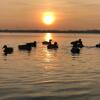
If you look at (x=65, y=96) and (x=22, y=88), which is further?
(x=22, y=88)

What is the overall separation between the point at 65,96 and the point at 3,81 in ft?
19.4

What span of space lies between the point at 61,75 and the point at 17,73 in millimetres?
3415

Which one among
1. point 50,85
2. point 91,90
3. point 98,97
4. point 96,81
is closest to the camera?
point 98,97

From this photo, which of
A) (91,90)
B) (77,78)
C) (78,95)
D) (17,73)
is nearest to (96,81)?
(77,78)

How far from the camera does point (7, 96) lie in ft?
66.0

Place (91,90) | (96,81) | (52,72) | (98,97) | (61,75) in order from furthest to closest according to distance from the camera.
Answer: (52,72), (61,75), (96,81), (91,90), (98,97)

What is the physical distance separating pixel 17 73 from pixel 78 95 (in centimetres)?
947

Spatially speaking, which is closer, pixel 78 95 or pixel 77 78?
pixel 78 95

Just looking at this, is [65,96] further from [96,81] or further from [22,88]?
[96,81]

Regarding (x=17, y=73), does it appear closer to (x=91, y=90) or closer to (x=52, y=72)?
(x=52, y=72)

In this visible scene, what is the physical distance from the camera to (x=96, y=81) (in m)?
25.2

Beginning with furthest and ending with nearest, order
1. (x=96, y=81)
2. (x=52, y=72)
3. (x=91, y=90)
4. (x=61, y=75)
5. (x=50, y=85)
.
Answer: (x=52, y=72), (x=61, y=75), (x=96, y=81), (x=50, y=85), (x=91, y=90)

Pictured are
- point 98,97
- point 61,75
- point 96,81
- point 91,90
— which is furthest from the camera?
point 61,75

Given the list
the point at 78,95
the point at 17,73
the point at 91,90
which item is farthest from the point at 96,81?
the point at 17,73
